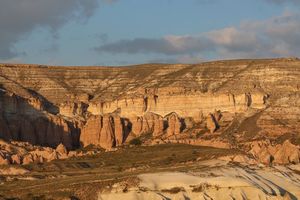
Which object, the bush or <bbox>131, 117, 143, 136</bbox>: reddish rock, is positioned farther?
<bbox>131, 117, 143, 136</bbox>: reddish rock

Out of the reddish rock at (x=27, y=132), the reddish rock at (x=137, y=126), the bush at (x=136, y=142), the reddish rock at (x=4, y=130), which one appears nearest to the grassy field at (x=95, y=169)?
the bush at (x=136, y=142)

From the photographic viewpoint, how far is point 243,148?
14062 cm

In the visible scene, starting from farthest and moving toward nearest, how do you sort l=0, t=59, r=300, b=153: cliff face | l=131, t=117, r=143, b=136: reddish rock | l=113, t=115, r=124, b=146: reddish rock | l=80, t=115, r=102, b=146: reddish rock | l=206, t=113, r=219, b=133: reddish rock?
l=131, t=117, r=143, b=136: reddish rock
l=80, t=115, r=102, b=146: reddish rock
l=113, t=115, r=124, b=146: reddish rock
l=0, t=59, r=300, b=153: cliff face
l=206, t=113, r=219, b=133: reddish rock

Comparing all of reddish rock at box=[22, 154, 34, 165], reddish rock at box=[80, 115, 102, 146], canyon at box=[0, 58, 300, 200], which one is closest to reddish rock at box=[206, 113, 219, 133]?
canyon at box=[0, 58, 300, 200]

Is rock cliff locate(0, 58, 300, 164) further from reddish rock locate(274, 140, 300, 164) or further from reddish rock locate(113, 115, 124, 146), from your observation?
reddish rock locate(274, 140, 300, 164)

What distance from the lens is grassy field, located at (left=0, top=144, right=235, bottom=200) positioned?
84.8 m

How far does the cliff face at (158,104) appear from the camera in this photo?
164125 millimetres

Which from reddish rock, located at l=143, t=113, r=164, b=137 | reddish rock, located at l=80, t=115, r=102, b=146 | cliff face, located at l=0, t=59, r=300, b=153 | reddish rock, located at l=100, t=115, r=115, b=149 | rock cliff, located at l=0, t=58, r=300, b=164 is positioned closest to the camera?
rock cliff, located at l=0, t=58, r=300, b=164

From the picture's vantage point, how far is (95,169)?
116875 millimetres

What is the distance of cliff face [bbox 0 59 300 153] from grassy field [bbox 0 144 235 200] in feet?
54.9

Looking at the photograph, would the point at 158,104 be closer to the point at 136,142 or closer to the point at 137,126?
the point at 137,126

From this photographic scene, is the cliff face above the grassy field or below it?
above

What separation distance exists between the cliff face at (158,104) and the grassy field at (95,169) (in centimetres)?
1674

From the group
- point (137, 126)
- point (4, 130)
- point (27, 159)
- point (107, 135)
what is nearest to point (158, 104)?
point (137, 126)
